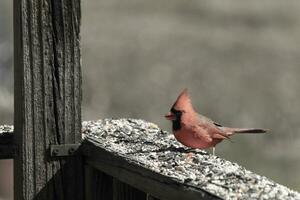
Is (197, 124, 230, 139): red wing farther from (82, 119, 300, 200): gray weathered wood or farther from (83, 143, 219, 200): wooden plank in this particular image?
(83, 143, 219, 200): wooden plank

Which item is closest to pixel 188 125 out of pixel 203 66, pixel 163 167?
pixel 163 167

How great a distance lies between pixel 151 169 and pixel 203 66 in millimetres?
7996

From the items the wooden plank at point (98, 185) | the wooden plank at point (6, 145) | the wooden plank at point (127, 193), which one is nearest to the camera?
the wooden plank at point (127, 193)

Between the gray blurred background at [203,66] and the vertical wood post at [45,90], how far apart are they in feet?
19.1

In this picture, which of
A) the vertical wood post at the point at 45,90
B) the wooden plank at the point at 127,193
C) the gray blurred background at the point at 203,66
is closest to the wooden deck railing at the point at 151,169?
the wooden plank at the point at 127,193

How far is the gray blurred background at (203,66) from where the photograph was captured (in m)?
9.20

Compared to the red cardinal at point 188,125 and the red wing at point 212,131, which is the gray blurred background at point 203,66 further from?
the red cardinal at point 188,125

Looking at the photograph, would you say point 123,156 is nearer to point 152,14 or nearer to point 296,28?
point 152,14

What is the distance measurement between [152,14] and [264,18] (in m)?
1.42

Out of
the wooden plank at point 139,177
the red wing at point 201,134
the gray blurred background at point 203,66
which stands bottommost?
the gray blurred background at point 203,66

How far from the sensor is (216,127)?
11.2 feet

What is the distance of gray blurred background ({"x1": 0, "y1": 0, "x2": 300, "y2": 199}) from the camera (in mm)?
9195

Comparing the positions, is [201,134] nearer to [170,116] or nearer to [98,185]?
[170,116]

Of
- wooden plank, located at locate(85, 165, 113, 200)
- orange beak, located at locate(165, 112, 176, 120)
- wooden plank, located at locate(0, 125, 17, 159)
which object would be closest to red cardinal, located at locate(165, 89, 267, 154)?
orange beak, located at locate(165, 112, 176, 120)
